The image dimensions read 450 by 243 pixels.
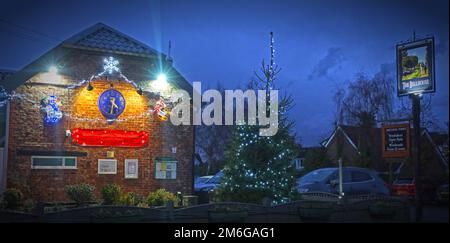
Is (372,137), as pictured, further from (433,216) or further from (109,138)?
(109,138)

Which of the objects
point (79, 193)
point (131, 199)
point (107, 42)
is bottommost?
point (131, 199)

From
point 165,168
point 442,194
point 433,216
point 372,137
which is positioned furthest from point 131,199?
point 372,137

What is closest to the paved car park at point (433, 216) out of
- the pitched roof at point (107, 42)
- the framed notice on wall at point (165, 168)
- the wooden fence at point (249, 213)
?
the wooden fence at point (249, 213)

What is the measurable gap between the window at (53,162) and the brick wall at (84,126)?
0.50 ft

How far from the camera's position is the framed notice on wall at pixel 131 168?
19.1 m

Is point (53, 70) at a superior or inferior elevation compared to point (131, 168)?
superior

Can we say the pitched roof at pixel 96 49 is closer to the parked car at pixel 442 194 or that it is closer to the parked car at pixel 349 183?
the parked car at pixel 349 183

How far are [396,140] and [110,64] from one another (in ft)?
36.3

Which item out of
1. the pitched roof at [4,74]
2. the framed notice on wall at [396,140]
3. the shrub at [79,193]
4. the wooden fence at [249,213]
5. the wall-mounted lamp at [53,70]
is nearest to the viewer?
the wooden fence at [249,213]

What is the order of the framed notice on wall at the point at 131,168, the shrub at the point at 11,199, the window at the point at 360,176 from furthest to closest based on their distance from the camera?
the framed notice on wall at the point at 131,168, the window at the point at 360,176, the shrub at the point at 11,199

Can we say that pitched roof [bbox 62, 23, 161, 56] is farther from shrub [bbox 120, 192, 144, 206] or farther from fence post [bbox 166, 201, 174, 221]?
fence post [bbox 166, 201, 174, 221]

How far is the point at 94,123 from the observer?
18.6 metres

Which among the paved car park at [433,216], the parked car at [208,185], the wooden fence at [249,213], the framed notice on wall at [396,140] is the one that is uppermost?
the framed notice on wall at [396,140]
